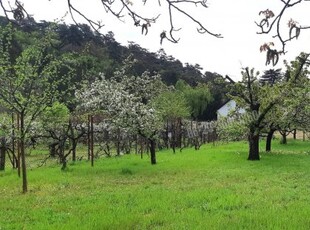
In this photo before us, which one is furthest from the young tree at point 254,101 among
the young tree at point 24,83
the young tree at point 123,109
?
the young tree at point 24,83

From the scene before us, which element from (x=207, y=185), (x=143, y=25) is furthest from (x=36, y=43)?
(x=143, y=25)

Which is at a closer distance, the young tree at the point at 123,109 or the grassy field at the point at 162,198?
the grassy field at the point at 162,198

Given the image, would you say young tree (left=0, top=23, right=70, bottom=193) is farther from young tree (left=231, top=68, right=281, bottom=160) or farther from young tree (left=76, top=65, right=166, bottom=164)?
young tree (left=231, top=68, right=281, bottom=160)

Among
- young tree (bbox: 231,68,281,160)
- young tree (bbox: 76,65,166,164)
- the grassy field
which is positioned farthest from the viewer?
young tree (bbox: 231,68,281,160)

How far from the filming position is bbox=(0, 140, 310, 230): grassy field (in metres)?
8.45

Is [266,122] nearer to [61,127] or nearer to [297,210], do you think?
[61,127]

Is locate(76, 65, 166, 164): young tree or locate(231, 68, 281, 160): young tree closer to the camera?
locate(76, 65, 166, 164): young tree

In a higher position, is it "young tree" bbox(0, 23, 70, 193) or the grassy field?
"young tree" bbox(0, 23, 70, 193)

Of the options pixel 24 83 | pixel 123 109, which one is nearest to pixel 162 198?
pixel 24 83

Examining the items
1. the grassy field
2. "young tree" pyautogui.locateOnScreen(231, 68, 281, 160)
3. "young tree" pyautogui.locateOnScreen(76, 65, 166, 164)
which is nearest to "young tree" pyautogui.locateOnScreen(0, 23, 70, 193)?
the grassy field

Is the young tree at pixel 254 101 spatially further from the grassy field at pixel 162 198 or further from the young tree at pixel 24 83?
the young tree at pixel 24 83

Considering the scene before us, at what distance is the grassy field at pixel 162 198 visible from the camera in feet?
27.7

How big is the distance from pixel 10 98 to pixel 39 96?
3.41ft

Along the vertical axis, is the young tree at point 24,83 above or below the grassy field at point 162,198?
above
